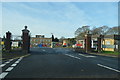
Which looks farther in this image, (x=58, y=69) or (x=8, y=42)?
(x=8, y=42)

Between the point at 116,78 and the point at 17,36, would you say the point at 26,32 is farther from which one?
the point at 116,78

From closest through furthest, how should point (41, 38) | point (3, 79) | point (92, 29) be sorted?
1. point (3, 79)
2. point (92, 29)
3. point (41, 38)

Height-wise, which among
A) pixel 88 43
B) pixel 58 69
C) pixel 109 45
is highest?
pixel 88 43

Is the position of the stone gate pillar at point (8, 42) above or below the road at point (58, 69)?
above

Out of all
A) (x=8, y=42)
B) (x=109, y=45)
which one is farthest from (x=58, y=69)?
(x=109, y=45)

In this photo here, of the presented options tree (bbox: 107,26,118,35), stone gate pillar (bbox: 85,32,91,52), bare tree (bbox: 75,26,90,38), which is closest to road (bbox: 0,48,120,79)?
stone gate pillar (bbox: 85,32,91,52)

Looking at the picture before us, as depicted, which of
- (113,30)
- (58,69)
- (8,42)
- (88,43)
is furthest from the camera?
(113,30)

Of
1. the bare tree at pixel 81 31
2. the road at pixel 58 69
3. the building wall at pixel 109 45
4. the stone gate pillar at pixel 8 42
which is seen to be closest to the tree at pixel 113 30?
the bare tree at pixel 81 31

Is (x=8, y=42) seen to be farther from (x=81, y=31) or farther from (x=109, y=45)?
(x=81, y=31)

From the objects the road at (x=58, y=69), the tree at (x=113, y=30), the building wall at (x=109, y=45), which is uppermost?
the tree at (x=113, y=30)

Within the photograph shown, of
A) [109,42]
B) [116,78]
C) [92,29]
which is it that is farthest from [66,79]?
[92,29]

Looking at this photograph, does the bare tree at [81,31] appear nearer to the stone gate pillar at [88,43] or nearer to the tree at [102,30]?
the tree at [102,30]

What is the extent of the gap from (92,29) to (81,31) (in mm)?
5137

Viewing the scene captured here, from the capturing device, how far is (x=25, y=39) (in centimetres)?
2589
